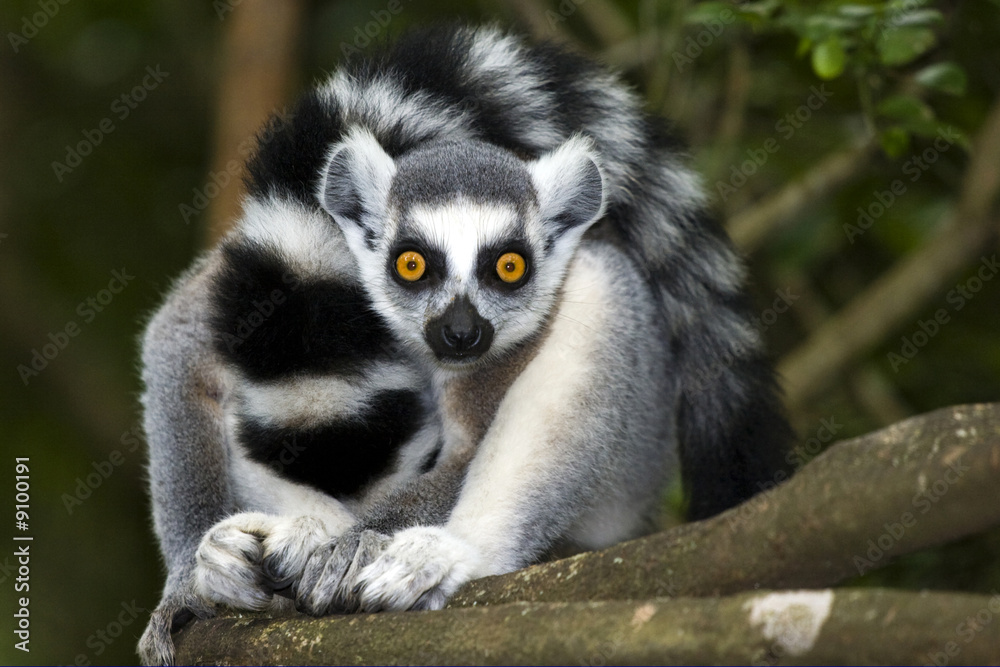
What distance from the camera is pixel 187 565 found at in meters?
3.04

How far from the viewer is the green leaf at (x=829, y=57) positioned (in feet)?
11.0

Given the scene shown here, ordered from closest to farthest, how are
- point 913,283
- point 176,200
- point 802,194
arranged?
point 913,283 → point 802,194 → point 176,200

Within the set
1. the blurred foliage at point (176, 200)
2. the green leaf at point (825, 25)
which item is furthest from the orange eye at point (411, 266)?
the blurred foliage at point (176, 200)

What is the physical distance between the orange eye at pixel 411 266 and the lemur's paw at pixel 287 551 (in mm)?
823

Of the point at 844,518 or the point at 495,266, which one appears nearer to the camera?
the point at 844,518

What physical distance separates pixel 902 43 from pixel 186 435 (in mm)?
2588

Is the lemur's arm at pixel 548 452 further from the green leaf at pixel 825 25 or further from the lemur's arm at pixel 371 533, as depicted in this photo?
the green leaf at pixel 825 25

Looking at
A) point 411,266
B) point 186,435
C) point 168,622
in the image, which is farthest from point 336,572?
point 411,266

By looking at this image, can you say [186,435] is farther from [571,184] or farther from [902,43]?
[902,43]

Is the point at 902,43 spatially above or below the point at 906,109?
above

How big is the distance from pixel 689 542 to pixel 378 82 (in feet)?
6.19

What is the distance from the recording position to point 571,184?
3.20 meters

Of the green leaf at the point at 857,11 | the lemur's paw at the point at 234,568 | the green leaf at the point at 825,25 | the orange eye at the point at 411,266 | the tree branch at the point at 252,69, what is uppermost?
the green leaf at the point at 857,11

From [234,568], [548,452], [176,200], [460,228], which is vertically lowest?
[176,200]
